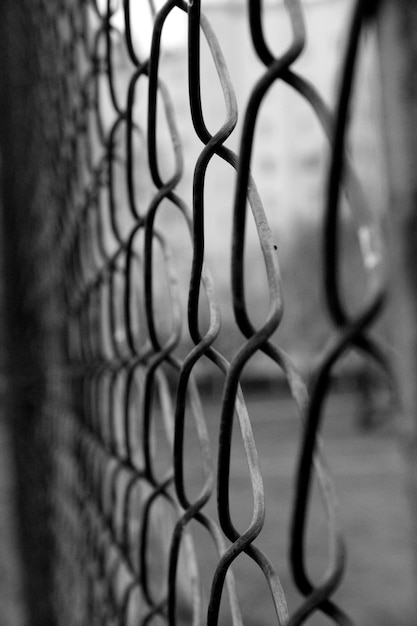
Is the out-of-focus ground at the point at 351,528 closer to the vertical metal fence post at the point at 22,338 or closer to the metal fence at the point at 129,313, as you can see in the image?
the metal fence at the point at 129,313

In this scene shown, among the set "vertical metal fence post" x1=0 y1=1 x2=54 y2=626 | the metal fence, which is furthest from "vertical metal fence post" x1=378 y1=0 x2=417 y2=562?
"vertical metal fence post" x1=0 y1=1 x2=54 y2=626

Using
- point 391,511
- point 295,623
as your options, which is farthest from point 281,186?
point 295,623

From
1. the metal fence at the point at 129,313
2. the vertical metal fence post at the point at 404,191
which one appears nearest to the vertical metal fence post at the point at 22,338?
the metal fence at the point at 129,313

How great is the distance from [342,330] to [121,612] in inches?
32.3

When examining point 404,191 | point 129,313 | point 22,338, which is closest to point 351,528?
point 22,338

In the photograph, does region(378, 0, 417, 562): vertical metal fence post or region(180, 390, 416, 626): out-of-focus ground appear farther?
region(180, 390, 416, 626): out-of-focus ground

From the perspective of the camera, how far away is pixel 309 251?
507 inches

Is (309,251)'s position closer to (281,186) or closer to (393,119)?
(281,186)

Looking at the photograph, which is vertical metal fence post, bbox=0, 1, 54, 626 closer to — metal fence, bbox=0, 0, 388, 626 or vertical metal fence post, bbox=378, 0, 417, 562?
metal fence, bbox=0, 0, 388, 626

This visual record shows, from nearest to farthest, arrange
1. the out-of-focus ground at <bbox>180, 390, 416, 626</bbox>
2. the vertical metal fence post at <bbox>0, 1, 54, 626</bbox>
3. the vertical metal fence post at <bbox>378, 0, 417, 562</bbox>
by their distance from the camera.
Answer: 1. the vertical metal fence post at <bbox>378, 0, 417, 562</bbox>
2. the vertical metal fence post at <bbox>0, 1, 54, 626</bbox>
3. the out-of-focus ground at <bbox>180, 390, 416, 626</bbox>

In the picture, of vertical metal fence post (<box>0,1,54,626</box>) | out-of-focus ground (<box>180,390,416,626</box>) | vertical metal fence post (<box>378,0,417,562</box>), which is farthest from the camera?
out-of-focus ground (<box>180,390,416,626</box>)

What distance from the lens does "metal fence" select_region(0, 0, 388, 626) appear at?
11.9 inches

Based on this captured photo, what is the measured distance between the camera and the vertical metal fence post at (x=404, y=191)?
0.23m

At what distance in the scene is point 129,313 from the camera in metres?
0.74
